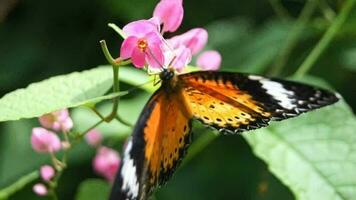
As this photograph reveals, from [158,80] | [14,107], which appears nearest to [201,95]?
[158,80]

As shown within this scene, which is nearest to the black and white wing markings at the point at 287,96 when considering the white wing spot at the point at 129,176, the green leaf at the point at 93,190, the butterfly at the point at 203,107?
the butterfly at the point at 203,107

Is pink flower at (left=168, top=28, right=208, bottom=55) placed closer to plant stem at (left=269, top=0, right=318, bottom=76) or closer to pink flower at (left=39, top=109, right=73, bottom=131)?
pink flower at (left=39, top=109, right=73, bottom=131)

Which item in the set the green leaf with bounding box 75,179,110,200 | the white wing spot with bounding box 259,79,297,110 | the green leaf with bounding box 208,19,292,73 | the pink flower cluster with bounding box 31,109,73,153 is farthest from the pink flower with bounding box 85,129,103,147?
the white wing spot with bounding box 259,79,297,110

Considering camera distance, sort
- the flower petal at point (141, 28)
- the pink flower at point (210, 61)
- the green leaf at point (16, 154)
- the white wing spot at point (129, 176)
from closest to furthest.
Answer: the white wing spot at point (129, 176), the flower petal at point (141, 28), the pink flower at point (210, 61), the green leaf at point (16, 154)

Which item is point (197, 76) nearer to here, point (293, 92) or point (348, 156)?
point (293, 92)

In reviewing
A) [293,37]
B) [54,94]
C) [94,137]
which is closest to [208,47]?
[293,37]

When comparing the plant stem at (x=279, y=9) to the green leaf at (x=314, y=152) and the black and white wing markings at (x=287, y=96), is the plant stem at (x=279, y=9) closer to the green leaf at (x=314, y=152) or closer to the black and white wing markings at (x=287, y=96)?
the green leaf at (x=314, y=152)

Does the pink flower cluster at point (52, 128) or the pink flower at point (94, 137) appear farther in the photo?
the pink flower at point (94, 137)
